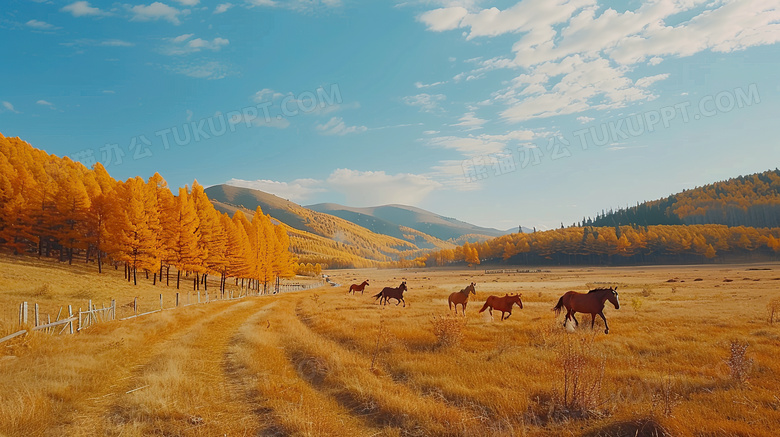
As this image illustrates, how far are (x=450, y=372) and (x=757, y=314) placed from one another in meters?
19.9

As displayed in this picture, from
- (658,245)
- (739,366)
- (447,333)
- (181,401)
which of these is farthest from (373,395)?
(658,245)

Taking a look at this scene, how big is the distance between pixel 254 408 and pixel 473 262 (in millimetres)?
193313

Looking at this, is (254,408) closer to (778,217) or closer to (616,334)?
(616,334)

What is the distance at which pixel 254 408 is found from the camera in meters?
8.57

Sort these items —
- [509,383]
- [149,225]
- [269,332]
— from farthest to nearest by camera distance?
[149,225] < [269,332] < [509,383]

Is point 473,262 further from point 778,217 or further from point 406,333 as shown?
point 406,333

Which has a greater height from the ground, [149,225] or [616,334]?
[149,225]

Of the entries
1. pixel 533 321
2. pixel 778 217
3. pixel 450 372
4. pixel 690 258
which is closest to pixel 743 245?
pixel 690 258

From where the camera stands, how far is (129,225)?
4534 cm

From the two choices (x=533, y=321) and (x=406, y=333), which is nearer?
(x=406, y=333)

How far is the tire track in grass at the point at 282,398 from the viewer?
7250 millimetres

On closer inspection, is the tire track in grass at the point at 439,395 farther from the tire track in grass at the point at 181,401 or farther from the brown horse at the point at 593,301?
the brown horse at the point at 593,301

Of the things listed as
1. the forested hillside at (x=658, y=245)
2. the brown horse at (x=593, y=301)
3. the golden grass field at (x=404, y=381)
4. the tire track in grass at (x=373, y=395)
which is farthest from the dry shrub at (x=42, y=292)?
the forested hillside at (x=658, y=245)

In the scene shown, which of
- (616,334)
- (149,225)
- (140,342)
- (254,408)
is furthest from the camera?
(149,225)
